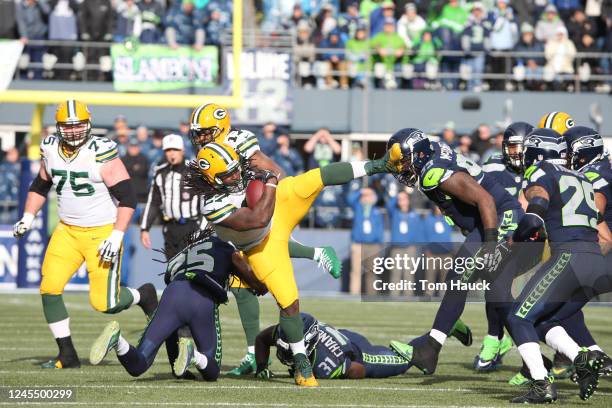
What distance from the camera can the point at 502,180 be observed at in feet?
28.4

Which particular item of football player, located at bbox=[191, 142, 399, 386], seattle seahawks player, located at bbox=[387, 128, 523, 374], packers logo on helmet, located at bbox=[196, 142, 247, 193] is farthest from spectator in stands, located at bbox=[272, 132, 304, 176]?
packers logo on helmet, located at bbox=[196, 142, 247, 193]

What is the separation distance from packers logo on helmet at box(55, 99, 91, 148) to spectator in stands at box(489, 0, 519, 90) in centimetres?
1212

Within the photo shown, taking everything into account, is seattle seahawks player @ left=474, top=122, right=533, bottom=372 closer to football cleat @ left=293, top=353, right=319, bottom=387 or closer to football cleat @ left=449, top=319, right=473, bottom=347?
A: football cleat @ left=449, top=319, right=473, bottom=347

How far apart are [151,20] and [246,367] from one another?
10802 millimetres

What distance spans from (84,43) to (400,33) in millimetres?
4963

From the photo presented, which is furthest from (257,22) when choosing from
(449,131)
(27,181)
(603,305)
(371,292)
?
(371,292)

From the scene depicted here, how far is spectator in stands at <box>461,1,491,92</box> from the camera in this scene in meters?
19.4

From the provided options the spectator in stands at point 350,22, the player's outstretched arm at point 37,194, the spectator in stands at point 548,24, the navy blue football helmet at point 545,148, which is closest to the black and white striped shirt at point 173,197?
the player's outstretched arm at point 37,194

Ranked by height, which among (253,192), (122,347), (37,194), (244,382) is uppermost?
(253,192)

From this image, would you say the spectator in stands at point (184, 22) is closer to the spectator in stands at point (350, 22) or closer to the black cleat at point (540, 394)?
the spectator in stands at point (350, 22)

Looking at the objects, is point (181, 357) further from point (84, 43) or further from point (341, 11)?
point (341, 11)

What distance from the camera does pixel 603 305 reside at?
15188 mm

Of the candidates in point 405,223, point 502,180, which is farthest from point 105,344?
point 405,223

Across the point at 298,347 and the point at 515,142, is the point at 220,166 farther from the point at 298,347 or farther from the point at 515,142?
the point at 515,142
